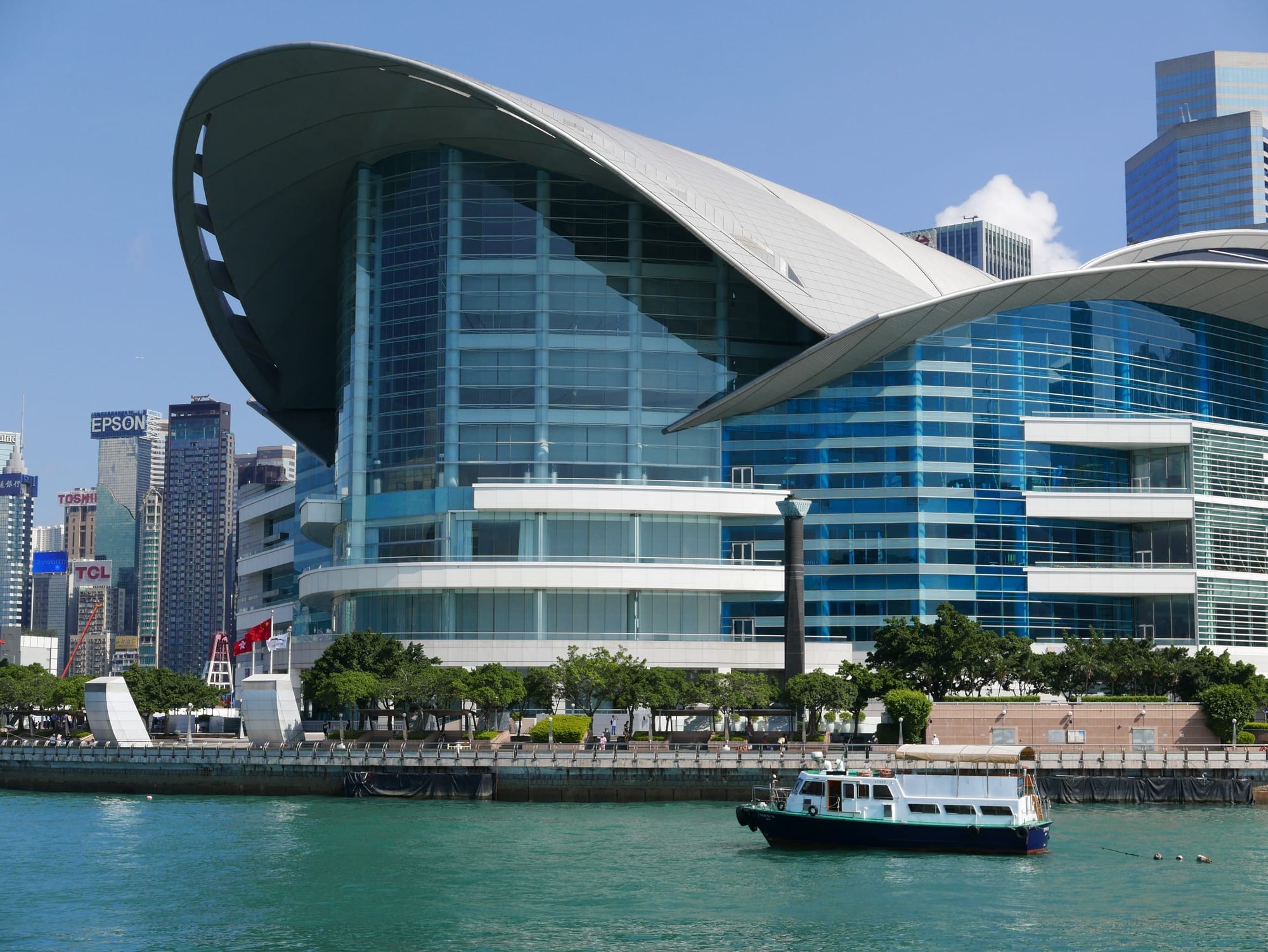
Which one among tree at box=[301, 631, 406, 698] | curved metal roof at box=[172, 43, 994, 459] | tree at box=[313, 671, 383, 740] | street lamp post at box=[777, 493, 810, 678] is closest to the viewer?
tree at box=[313, 671, 383, 740]

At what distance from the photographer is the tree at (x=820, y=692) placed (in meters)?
87.3

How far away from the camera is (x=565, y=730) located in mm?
87312

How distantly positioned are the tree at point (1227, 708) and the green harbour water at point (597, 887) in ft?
47.0

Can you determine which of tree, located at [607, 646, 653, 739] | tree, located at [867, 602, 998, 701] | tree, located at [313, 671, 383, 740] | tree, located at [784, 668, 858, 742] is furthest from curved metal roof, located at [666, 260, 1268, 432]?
tree, located at [313, 671, 383, 740]

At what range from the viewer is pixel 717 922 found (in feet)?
150

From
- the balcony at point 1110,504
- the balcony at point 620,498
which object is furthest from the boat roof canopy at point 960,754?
the balcony at point 1110,504

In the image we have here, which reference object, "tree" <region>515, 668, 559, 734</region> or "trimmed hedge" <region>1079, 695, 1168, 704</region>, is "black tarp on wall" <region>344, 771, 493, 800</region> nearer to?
"tree" <region>515, 668, 559, 734</region>

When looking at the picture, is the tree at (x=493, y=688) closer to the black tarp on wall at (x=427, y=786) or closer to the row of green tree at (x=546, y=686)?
the row of green tree at (x=546, y=686)

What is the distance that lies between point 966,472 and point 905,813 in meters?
48.3

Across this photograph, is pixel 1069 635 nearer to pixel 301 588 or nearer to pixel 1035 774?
pixel 1035 774

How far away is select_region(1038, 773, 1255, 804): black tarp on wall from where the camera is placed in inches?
2840

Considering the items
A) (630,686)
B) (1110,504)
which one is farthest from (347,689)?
(1110,504)

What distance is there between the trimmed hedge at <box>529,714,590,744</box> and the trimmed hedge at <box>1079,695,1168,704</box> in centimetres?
2765

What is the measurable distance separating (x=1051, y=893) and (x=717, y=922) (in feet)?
38.4
